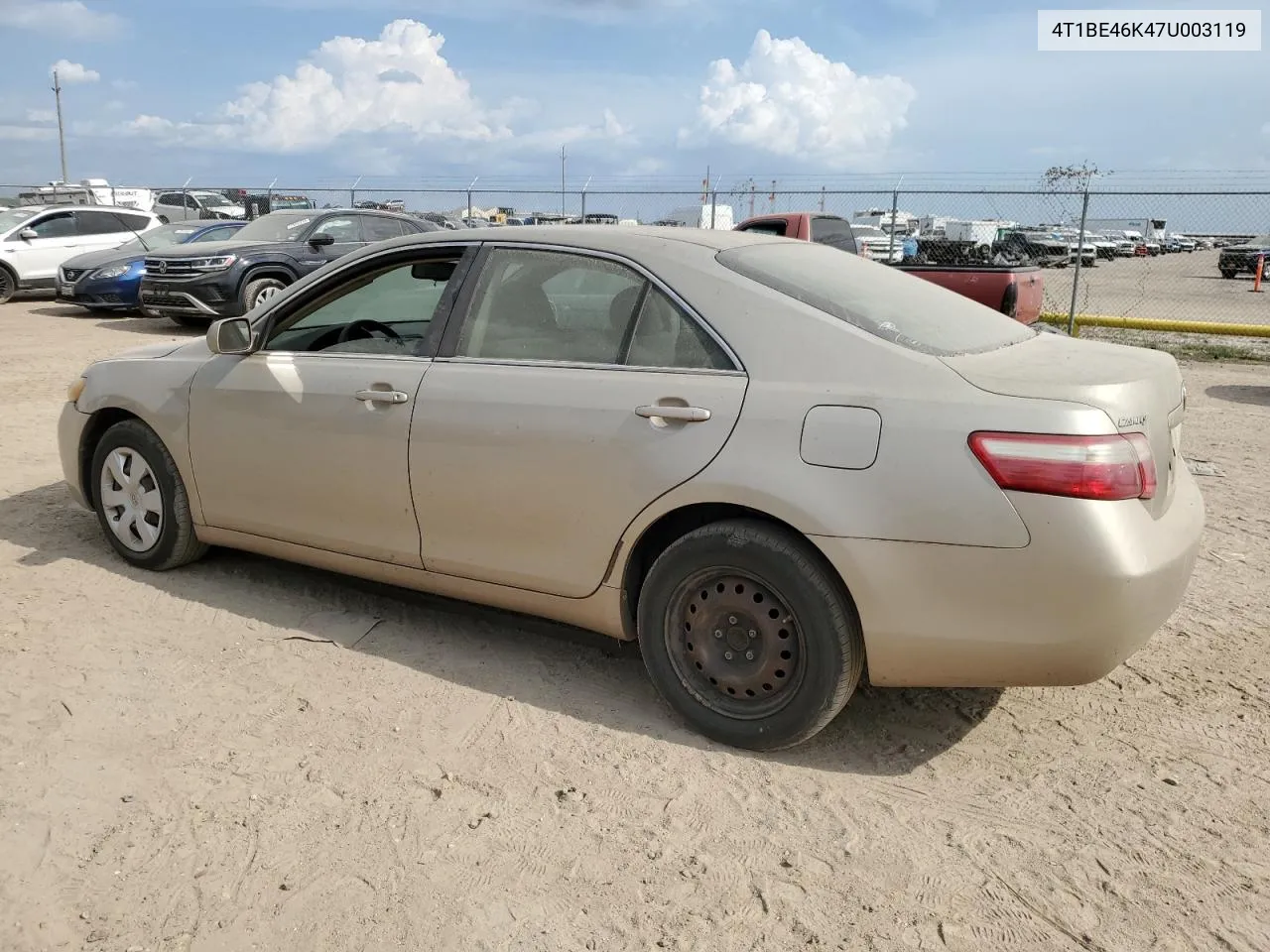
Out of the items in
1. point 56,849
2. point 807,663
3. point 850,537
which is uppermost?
point 850,537

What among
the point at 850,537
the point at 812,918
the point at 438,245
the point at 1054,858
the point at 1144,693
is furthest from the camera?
the point at 438,245

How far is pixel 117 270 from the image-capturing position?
1516 cm

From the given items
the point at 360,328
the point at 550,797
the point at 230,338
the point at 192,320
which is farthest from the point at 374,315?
the point at 192,320

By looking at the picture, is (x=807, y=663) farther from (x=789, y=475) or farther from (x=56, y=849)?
(x=56, y=849)

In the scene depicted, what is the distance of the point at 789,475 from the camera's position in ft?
9.71

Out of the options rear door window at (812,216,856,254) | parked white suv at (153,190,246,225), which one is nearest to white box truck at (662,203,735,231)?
rear door window at (812,216,856,254)

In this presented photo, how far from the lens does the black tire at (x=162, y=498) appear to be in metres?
4.50

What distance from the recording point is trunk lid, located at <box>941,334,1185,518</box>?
2834 millimetres

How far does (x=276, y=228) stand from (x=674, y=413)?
41.2ft

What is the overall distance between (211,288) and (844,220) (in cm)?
965

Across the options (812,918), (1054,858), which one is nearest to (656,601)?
(812,918)

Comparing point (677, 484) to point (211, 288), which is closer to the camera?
point (677, 484)

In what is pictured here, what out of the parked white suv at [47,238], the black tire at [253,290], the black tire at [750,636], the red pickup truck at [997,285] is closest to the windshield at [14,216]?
the parked white suv at [47,238]

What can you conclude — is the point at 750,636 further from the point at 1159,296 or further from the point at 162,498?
the point at 1159,296
